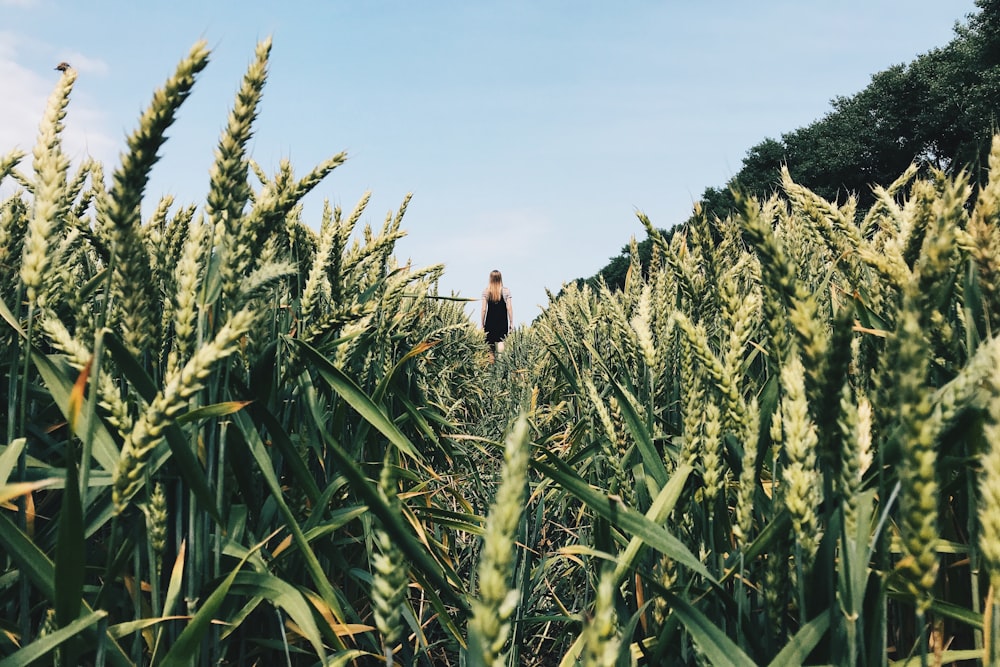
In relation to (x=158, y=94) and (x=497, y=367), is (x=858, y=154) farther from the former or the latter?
(x=158, y=94)

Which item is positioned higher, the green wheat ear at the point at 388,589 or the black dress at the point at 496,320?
the black dress at the point at 496,320

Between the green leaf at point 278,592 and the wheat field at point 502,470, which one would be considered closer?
the wheat field at point 502,470

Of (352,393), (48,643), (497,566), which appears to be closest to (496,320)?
(352,393)

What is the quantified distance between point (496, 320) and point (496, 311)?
20cm

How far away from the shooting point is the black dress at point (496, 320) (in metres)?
12.5

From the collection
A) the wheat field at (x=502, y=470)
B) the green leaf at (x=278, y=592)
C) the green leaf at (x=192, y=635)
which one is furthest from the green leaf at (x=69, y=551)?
the green leaf at (x=278, y=592)

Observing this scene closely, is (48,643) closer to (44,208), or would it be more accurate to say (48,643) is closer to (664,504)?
(44,208)

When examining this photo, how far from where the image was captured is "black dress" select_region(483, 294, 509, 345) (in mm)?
12548

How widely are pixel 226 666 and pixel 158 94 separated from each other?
1.17m

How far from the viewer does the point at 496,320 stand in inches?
501

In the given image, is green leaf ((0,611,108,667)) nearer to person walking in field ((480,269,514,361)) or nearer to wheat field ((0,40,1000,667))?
wheat field ((0,40,1000,667))

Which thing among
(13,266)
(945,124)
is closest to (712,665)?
(13,266)

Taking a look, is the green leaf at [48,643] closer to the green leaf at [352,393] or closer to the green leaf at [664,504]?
the green leaf at [352,393]

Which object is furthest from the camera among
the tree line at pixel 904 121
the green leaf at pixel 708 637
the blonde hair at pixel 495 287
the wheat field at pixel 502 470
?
the tree line at pixel 904 121
